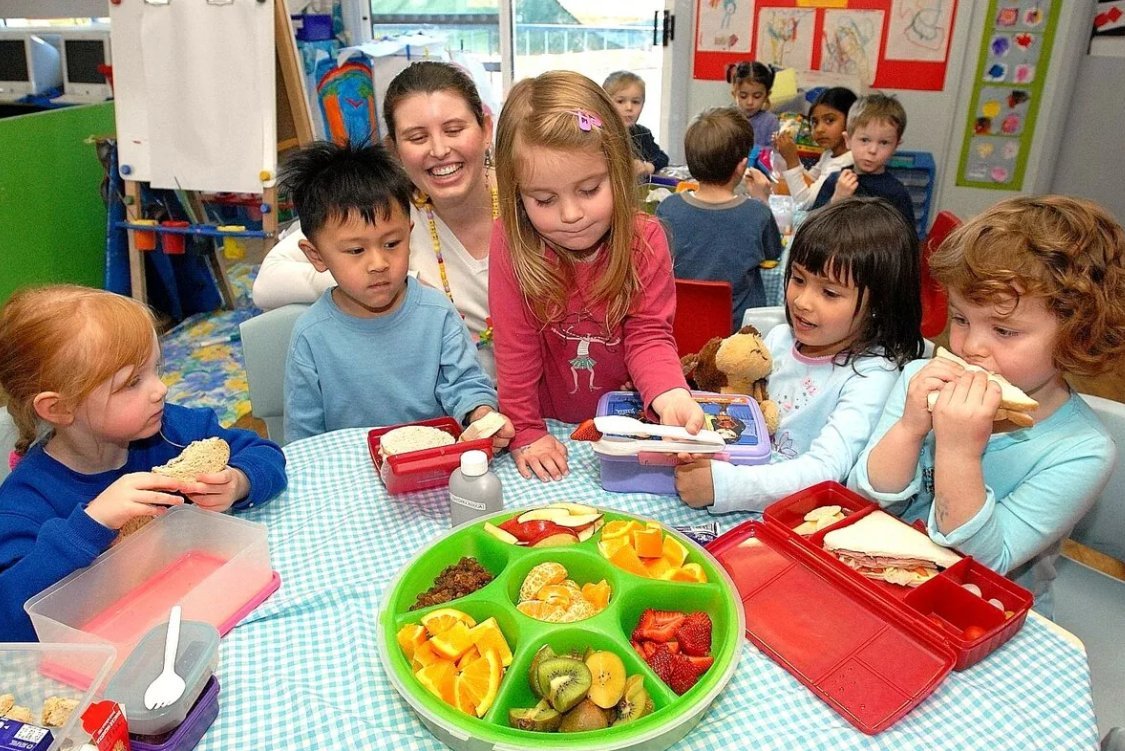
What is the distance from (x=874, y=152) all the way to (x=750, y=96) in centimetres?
100

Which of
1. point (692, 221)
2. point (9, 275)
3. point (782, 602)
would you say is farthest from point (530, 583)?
point (9, 275)

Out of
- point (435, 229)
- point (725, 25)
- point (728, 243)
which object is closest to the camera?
point (435, 229)

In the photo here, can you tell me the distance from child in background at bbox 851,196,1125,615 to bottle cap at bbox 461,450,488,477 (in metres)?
0.58

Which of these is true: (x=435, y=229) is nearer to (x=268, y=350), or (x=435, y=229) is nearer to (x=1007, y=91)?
(x=268, y=350)

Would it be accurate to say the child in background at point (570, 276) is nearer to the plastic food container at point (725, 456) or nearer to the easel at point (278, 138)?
the plastic food container at point (725, 456)

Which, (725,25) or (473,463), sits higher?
(725,25)

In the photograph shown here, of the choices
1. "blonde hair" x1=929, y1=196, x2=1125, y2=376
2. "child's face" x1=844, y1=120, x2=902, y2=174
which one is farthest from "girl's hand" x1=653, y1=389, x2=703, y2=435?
"child's face" x1=844, y1=120, x2=902, y2=174

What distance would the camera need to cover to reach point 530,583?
996mm

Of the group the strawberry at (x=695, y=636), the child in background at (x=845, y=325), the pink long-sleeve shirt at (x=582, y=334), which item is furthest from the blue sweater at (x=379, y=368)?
the strawberry at (x=695, y=636)

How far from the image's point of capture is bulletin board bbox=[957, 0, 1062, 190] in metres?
3.95

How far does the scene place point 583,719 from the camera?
0.81 m

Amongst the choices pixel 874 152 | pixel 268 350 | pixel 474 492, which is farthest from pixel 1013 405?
pixel 874 152

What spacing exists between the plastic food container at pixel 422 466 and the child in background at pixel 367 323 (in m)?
0.24

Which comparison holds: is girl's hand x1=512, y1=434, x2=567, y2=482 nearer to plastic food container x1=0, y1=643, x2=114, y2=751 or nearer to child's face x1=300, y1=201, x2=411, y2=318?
child's face x1=300, y1=201, x2=411, y2=318
